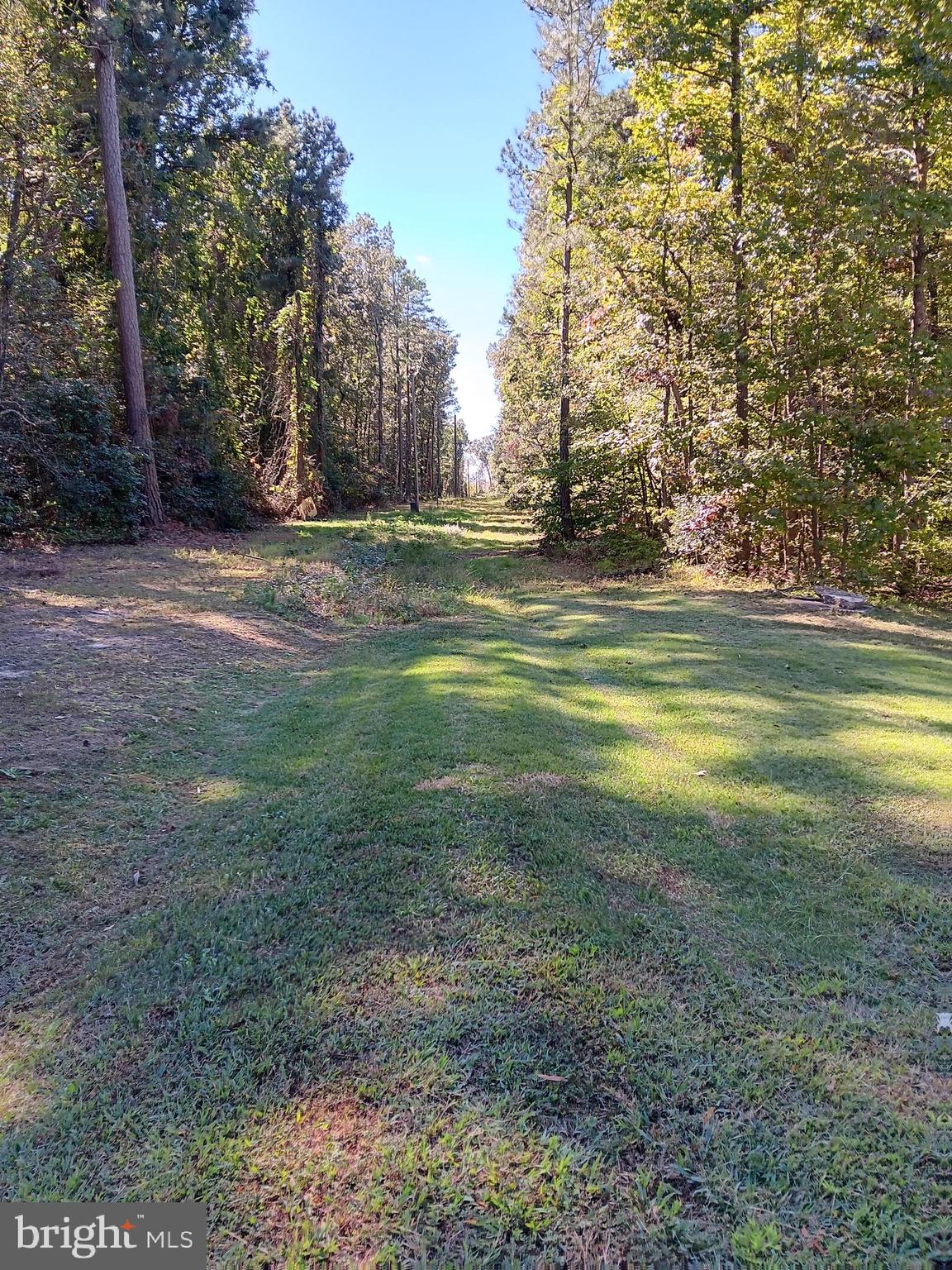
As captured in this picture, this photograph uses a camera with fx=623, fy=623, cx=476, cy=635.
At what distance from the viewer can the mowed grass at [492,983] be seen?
1546 mm

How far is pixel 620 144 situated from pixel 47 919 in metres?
16.8

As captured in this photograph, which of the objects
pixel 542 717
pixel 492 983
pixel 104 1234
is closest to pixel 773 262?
pixel 542 717

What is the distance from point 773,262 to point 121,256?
12.2m

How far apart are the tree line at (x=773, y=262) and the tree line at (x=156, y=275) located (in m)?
8.92

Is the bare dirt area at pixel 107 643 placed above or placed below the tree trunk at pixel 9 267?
below

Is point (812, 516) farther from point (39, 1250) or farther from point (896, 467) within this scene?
point (39, 1250)

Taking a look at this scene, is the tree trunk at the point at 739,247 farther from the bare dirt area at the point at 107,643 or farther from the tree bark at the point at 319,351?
the tree bark at the point at 319,351

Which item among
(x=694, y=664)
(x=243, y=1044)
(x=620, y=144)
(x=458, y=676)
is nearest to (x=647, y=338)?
(x=620, y=144)

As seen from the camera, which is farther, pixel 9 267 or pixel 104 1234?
pixel 9 267

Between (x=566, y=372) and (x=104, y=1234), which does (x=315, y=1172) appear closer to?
(x=104, y=1234)

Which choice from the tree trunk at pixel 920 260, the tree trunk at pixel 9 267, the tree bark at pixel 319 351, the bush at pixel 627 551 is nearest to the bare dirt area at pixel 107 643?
the tree trunk at pixel 9 267

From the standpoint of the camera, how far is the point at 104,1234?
1525 millimetres

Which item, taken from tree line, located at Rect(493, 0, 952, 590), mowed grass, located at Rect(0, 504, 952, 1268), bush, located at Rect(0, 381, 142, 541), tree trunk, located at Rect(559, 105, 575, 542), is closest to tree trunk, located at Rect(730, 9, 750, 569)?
tree line, located at Rect(493, 0, 952, 590)

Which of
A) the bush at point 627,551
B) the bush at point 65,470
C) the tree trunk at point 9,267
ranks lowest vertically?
the bush at point 627,551
